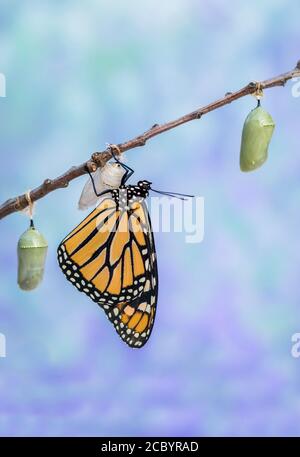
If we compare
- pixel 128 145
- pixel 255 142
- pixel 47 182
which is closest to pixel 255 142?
pixel 255 142

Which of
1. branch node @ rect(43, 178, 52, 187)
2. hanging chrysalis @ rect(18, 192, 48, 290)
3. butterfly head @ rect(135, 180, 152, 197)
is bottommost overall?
hanging chrysalis @ rect(18, 192, 48, 290)

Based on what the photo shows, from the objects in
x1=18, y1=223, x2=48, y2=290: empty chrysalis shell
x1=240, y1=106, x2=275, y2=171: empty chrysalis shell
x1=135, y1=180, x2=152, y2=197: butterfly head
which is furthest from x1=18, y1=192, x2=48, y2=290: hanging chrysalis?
x1=240, y1=106, x2=275, y2=171: empty chrysalis shell

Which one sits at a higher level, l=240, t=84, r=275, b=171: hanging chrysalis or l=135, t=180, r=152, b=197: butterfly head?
l=135, t=180, r=152, b=197: butterfly head

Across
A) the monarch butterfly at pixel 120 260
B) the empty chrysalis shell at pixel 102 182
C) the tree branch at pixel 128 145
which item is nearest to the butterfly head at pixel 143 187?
the monarch butterfly at pixel 120 260

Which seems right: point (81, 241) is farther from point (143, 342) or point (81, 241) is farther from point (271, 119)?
point (271, 119)

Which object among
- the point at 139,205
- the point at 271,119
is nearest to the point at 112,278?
the point at 139,205

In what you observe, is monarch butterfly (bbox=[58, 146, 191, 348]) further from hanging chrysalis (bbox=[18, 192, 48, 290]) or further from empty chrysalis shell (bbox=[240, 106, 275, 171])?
empty chrysalis shell (bbox=[240, 106, 275, 171])

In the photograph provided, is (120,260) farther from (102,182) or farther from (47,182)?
(47,182)

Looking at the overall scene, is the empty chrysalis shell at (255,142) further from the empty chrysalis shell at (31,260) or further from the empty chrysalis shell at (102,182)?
the empty chrysalis shell at (31,260)
